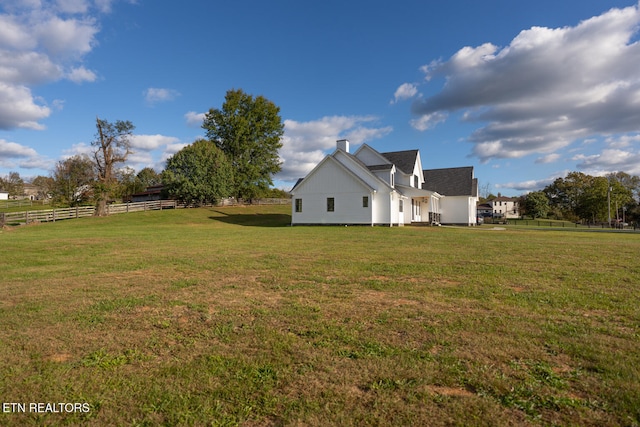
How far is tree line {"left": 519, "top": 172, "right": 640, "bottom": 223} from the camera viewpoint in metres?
68.8

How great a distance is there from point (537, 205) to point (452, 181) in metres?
49.8

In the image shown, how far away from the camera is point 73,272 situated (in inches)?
330

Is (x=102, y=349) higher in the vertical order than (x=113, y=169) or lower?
lower

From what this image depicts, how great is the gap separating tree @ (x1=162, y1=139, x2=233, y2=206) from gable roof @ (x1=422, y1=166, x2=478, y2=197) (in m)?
25.8

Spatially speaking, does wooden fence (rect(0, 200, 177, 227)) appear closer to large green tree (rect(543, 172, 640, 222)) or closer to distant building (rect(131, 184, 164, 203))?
distant building (rect(131, 184, 164, 203))

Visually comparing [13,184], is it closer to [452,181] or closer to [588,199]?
[452,181]

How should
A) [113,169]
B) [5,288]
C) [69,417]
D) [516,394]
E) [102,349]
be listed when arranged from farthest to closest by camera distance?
[113,169], [5,288], [102,349], [516,394], [69,417]

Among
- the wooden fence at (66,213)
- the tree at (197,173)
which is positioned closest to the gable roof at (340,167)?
the tree at (197,173)

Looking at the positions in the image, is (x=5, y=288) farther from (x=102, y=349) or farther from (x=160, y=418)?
(x=160, y=418)

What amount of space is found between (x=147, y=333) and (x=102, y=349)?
55 centimetres

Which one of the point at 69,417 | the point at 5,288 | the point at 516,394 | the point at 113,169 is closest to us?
the point at 69,417

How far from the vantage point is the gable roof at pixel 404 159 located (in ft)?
109

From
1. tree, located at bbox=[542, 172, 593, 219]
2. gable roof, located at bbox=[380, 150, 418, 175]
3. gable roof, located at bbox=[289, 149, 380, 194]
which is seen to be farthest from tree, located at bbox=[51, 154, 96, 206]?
tree, located at bbox=[542, 172, 593, 219]

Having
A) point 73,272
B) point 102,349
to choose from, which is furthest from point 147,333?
point 73,272
